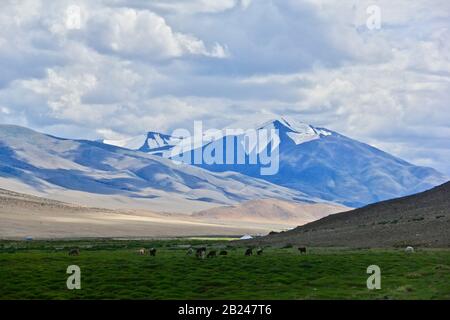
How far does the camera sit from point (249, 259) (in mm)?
57594

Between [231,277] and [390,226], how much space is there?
4535cm

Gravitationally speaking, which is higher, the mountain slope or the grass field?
the mountain slope

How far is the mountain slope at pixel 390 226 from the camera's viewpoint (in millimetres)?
79062

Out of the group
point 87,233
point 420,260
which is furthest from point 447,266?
point 87,233

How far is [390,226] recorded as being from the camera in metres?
91.1

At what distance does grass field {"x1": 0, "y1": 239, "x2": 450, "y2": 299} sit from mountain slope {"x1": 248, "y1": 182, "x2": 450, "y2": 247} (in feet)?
65.4

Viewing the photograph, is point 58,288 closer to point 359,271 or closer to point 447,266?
point 359,271

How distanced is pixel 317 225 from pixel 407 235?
130 ft

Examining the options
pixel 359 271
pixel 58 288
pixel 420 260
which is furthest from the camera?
pixel 420 260

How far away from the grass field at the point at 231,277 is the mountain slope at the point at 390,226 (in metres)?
19.9

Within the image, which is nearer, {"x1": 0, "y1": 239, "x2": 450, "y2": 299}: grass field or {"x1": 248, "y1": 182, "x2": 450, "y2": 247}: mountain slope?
{"x1": 0, "y1": 239, "x2": 450, "y2": 299}: grass field

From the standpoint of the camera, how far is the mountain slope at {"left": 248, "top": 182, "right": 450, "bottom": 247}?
7906 cm
